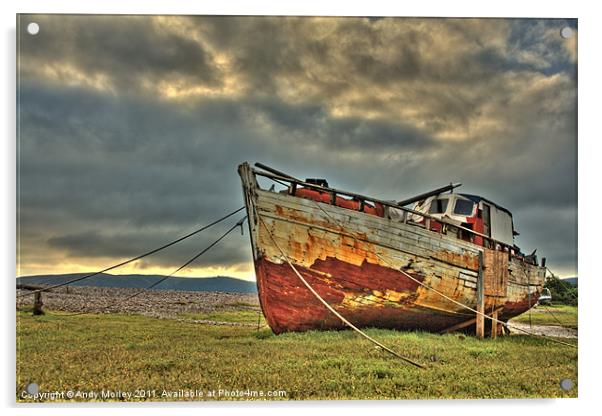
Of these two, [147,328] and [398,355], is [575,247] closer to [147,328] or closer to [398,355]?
[398,355]

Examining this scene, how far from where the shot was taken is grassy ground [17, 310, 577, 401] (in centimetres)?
646

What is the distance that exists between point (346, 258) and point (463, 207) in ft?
8.85

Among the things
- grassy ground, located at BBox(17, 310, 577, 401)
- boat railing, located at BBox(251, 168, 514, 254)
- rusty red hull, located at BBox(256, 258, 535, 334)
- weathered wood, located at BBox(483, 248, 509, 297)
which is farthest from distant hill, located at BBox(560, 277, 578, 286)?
rusty red hull, located at BBox(256, 258, 535, 334)

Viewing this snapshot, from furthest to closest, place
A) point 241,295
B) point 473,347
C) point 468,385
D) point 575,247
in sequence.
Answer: point 241,295
point 473,347
point 575,247
point 468,385

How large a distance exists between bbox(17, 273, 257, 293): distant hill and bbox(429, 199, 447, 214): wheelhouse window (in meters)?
3.72

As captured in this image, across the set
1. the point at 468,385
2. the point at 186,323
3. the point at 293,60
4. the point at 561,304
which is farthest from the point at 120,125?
the point at 561,304

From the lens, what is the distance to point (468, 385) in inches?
262

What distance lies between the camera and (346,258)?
8.23 metres

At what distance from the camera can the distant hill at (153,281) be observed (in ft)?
22.8

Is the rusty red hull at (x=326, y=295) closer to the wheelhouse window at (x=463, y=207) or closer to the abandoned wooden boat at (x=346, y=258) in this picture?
the abandoned wooden boat at (x=346, y=258)

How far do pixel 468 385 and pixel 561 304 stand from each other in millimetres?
2766

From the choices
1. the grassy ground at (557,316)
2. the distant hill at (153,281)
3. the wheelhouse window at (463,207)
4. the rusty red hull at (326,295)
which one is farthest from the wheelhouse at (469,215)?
the distant hill at (153,281)

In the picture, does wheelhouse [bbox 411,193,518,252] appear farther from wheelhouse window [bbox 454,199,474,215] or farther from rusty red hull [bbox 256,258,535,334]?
rusty red hull [bbox 256,258,535,334]

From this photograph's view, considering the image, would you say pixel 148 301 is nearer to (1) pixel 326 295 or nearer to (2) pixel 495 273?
(1) pixel 326 295
